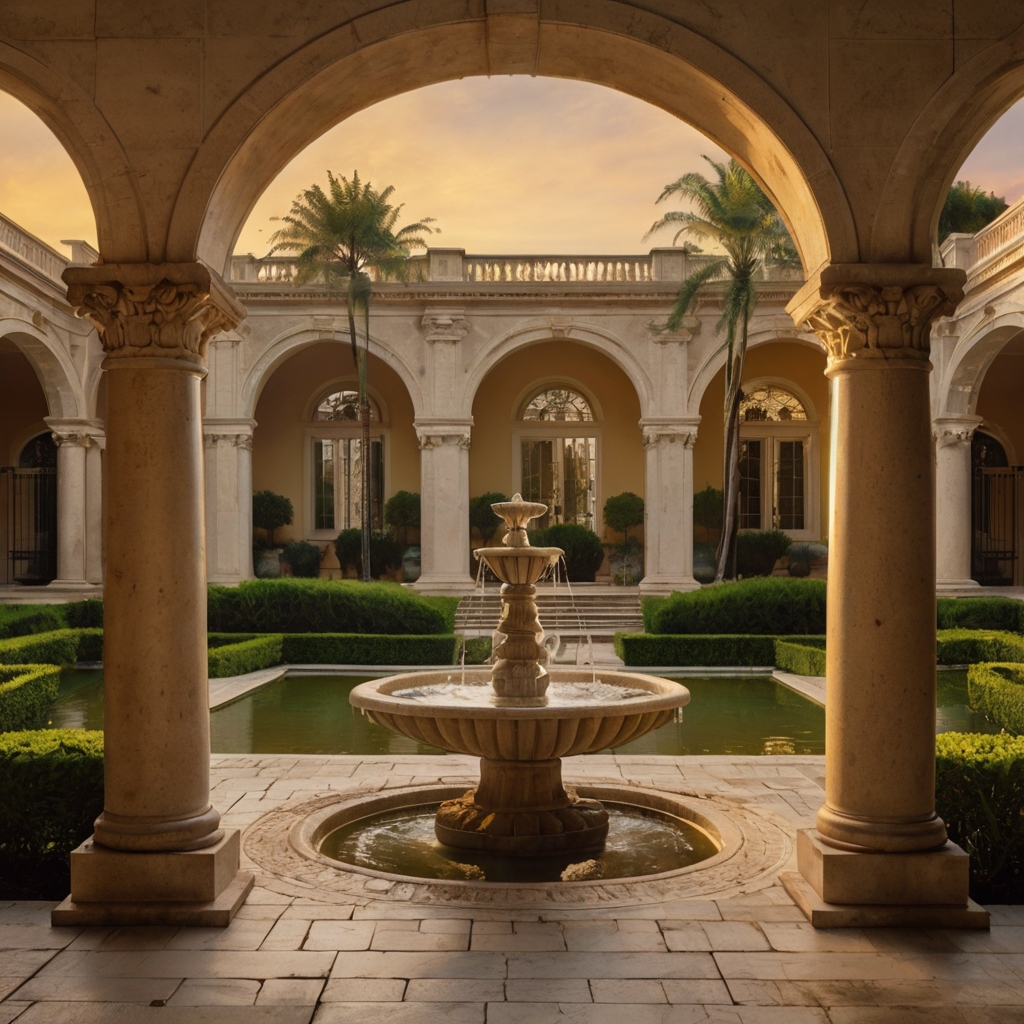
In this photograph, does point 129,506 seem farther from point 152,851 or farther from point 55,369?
point 55,369

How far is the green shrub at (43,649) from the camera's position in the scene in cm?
1362

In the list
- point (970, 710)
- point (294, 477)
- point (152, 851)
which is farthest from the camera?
point (294, 477)

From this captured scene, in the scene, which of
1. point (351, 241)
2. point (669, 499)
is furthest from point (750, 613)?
point (351, 241)

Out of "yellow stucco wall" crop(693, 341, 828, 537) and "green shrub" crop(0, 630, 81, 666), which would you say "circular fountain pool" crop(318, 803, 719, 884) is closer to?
"green shrub" crop(0, 630, 81, 666)

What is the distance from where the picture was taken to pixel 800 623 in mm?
16984

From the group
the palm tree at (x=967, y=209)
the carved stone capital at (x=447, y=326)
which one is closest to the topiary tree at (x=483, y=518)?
the carved stone capital at (x=447, y=326)

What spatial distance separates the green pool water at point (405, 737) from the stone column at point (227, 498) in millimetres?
8289

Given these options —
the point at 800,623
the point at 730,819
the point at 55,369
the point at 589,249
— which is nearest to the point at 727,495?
the point at 800,623

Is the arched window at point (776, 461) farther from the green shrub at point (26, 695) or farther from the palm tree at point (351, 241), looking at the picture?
the green shrub at point (26, 695)

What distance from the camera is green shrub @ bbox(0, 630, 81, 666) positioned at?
44.7 ft

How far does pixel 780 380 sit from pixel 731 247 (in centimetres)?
610

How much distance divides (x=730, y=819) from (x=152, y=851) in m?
3.49

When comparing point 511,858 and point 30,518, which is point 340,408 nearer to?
point 30,518

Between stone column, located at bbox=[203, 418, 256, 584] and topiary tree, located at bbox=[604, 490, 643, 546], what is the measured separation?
323 inches
